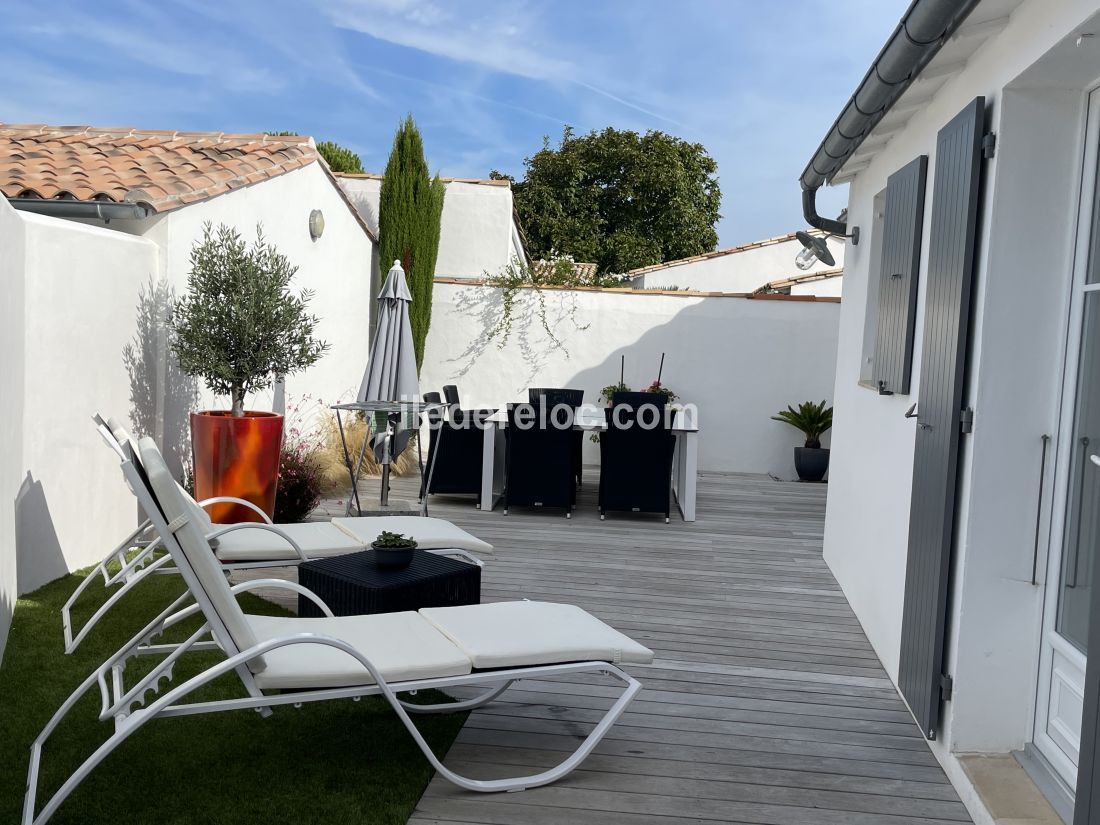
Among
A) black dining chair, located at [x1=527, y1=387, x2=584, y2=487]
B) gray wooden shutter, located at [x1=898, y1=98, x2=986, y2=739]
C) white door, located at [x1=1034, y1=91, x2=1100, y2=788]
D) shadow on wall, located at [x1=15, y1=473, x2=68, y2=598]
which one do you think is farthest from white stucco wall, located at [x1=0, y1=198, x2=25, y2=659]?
black dining chair, located at [x1=527, y1=387, x2=584, y2=487]

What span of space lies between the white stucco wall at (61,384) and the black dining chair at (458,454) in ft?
9.68

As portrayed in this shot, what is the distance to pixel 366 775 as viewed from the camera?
306 cm

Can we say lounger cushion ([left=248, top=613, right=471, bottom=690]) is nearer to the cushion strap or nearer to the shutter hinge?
the cushion strap

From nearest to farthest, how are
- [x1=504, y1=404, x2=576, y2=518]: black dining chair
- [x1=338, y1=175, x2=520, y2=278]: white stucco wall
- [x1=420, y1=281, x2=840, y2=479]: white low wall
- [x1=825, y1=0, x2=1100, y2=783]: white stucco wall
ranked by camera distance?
[x1=825, y1=0, x2=1100, y2=783]: white stucco wall
[x1=504, y1=404, x2=576, y2=518]: black dining chair
[x1=420, y1=281, x2=840, y2=479]: white low wall
[x1=338, y1=175, x2=520, y2=278]: white stucco wall

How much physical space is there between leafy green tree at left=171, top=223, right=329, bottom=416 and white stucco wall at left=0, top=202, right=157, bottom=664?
38cm

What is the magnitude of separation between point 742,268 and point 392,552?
16222 mm

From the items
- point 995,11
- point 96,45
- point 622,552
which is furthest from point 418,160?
point 96,45

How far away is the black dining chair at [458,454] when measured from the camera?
8422 mm

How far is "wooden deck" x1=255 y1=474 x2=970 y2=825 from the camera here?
295 cm

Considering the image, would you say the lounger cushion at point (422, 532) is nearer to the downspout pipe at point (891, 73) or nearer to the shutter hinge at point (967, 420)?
the shutter hinge at point (967, 420)

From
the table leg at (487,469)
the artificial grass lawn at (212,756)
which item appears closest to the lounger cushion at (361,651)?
the artificial grass lawn at (212,756)

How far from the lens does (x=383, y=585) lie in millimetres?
3701

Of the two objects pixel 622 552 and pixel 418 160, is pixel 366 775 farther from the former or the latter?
pixel 418 160

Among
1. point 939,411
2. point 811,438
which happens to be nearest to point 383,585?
point 939,411
